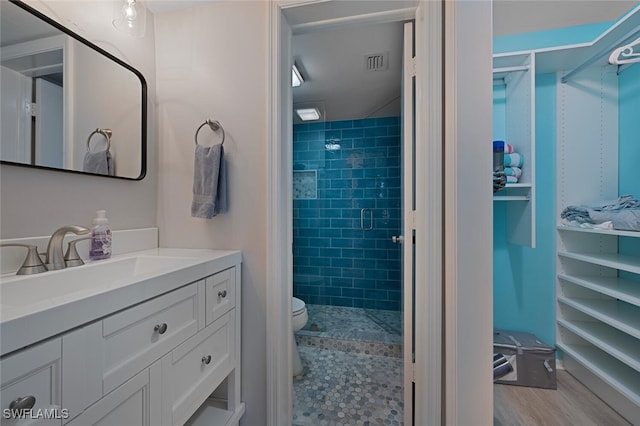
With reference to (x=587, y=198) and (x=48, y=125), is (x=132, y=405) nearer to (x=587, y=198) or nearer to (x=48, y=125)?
(x=48, y=125)

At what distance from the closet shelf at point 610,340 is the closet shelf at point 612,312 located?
0.10 m

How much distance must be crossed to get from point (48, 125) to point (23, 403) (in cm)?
91

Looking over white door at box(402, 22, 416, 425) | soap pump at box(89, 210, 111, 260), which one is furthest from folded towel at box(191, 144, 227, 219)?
white door at box(402, 22, 416, 425)

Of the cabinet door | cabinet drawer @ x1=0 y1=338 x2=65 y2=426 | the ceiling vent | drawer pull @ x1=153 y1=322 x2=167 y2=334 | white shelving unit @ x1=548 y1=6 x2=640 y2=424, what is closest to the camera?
cabinet drawer @ x1=0 y1=338 x2=65 y2=426

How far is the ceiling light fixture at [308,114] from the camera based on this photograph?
249cm

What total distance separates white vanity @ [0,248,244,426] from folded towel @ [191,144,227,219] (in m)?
0.21

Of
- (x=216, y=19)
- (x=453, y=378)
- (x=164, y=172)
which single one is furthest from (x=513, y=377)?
(x=216, y=19)

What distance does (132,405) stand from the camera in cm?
68

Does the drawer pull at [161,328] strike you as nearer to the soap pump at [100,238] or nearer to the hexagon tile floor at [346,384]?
the soap pump at [100,238]

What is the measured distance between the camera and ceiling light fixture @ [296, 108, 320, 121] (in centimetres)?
249

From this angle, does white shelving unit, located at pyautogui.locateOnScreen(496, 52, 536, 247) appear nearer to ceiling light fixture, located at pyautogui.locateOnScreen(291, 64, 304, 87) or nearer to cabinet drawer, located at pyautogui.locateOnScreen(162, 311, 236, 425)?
ceiling light fixture, located at pyautogui.locateOnScreen(291, 64, 304, 87)

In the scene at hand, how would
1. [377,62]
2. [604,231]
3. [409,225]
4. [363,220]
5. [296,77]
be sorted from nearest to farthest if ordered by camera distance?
[409,225] → [604,231] → [377,62] → [296,77] → [363,220]

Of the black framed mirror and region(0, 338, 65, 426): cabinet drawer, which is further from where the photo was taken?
the black framed mirror

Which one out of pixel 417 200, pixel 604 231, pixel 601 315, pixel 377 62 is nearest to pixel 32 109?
pixel 417 200
